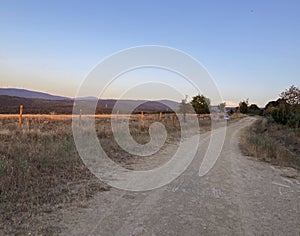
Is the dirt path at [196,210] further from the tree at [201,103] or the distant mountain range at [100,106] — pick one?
the tree at [201,103]

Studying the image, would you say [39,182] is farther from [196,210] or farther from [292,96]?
[292,96]

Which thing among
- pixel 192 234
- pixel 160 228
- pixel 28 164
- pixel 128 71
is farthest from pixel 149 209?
pixel 128 71

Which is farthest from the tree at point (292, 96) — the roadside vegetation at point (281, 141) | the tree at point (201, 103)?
the tree at point (201, 103)

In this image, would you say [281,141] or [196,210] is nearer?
[196,210]

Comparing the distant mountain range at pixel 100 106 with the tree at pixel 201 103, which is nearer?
the distant mountain range at pixel 100 106

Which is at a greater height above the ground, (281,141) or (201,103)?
(201,103)

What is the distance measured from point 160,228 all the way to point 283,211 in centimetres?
254

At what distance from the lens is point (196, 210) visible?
→ 15.0 feet

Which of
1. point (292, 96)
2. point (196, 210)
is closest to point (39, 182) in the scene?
point (196, 210)

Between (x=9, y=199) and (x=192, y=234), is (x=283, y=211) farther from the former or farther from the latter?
(x=9, y=199)

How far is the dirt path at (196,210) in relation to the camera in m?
3.82

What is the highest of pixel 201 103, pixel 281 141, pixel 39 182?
pixel 201 103

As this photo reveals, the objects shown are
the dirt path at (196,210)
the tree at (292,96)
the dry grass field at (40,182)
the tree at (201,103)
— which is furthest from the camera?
the tree at (201,103)

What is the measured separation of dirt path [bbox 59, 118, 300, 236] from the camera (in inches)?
150
